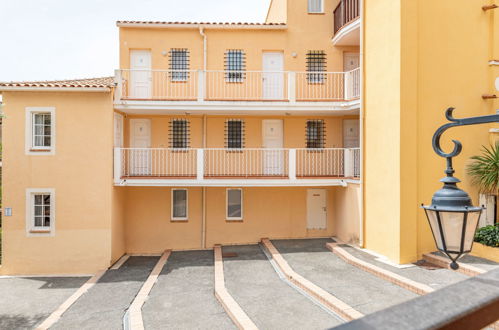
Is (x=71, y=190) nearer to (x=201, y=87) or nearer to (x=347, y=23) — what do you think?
(x=201, y=87)

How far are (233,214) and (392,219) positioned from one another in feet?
24.4

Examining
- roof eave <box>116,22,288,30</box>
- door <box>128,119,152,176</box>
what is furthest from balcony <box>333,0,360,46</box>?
door <box>128,119,152,176</box>

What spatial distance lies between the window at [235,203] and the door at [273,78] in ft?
16.1

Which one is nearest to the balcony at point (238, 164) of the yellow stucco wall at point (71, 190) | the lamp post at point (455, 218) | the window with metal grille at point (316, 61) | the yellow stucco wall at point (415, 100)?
the yellow stucco wall at point (71, 190)

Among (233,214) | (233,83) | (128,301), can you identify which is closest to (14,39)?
(233,83)

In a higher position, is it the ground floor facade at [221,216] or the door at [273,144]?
the door at [273,144]

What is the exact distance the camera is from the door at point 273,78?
1584 cm

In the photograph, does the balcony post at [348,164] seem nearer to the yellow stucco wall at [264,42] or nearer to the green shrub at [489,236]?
the yellow stucco wall at [264,42]

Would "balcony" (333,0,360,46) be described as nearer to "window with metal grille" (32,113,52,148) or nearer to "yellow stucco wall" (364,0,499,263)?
"yellow stucco wall" (364,0,499,263)

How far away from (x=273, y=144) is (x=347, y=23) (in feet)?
20.8

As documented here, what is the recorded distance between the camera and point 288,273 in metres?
10.6

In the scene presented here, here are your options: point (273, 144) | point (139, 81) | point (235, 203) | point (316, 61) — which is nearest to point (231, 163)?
point (235, 203)

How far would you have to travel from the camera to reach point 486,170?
Answer: 11273 mm

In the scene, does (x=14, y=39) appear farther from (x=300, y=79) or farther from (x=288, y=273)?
(x=288, y=273)
